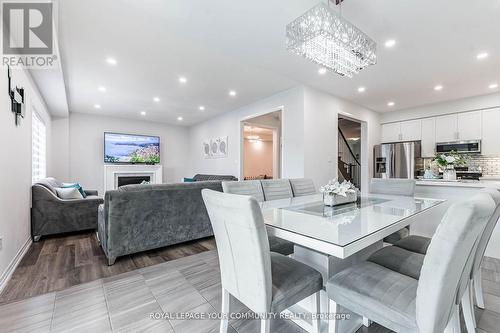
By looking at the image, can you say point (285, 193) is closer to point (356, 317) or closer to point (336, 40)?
point (356, 317)

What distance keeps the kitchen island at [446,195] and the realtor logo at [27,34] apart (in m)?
4.79

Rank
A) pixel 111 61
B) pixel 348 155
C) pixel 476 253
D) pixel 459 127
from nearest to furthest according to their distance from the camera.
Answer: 1. pixel 476 253
2. pixel 111 61
3. pixel 459 127
4. pixel 348 155

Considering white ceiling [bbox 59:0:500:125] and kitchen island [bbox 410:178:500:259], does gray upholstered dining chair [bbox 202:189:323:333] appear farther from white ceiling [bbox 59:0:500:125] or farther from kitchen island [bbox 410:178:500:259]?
kitchen island [bbox 410:178:500:259]

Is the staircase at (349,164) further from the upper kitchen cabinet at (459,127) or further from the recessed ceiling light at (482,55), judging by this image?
the recessed ceiling light at (482,55)

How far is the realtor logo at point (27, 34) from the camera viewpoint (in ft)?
6.87

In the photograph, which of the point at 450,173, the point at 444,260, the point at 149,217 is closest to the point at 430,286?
the point at 444,260

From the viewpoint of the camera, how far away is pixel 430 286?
879 millimetres

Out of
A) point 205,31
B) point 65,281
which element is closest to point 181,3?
point 205,31

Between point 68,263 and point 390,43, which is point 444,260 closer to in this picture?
point 390,43

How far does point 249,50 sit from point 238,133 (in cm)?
297

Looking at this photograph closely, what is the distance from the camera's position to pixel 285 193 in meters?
2.67

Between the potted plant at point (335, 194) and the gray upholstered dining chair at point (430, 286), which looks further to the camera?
the potted plant at point (335, 194)

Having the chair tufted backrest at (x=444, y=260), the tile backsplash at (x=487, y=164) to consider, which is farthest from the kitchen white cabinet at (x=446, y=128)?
the chair tufted backrest at (x=444, y=260)

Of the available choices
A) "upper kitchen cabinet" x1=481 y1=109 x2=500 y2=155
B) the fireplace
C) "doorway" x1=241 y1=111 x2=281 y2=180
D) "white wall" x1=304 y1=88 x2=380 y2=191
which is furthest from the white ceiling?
"doorway" x1=241 y1=111 x2=281 y2=180
